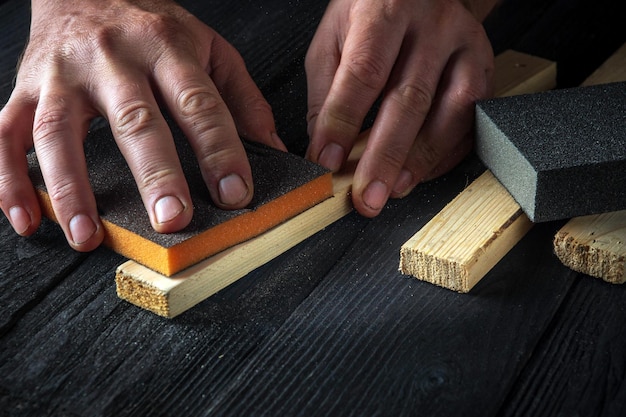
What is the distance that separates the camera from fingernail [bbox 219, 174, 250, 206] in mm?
1425

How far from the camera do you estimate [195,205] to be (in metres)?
1.44

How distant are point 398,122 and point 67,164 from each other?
620mm

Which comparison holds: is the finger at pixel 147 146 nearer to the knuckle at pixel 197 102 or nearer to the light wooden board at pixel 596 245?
the knuckle at pixel 197 102

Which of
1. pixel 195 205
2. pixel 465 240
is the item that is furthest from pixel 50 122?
pixel 465 240

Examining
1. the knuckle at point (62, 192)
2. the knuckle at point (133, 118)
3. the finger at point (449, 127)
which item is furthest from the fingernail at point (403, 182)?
the knuckle at point (62, 192)

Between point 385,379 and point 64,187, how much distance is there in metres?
0.64

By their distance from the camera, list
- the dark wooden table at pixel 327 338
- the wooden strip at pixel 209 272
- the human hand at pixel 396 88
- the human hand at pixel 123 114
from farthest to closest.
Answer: the human hand at pixel 396 88 < the human hand at pixel 123 114 < the wooden strip at pixel 209 272 < the dark wooden table at pixel 327 338

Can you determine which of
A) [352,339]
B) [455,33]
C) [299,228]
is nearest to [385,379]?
[352,339]

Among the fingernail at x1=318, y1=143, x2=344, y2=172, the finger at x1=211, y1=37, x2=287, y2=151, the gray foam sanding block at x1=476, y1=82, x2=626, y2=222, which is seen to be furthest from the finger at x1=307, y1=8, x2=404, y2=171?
the gray foam sanding block at x1=476, y1=82, x2=626, y2=222

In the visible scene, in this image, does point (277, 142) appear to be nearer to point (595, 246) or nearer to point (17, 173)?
point (17, 173)

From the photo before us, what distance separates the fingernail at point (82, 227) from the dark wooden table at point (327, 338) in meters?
0.06

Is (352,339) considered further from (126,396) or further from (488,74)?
(488,74)

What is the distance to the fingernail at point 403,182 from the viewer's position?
1.65 m

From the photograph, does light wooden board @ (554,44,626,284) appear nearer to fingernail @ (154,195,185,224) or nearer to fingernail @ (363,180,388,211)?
fingernail @ (363,180,388,211)
